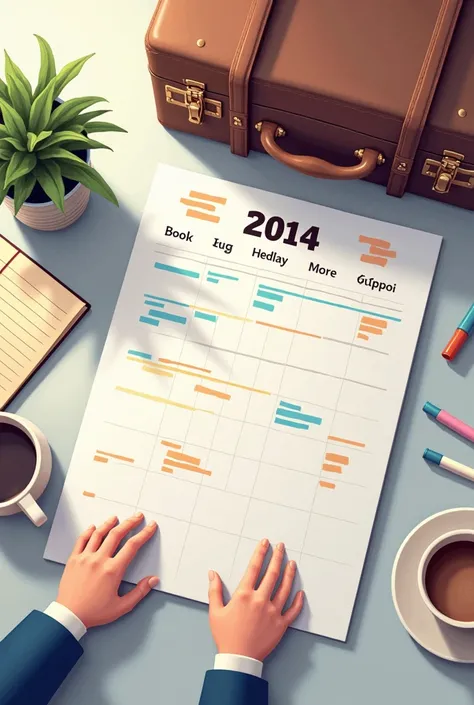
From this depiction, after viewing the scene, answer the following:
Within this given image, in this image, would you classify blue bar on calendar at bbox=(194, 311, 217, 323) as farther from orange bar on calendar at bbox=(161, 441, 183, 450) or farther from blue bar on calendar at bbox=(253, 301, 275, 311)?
orange bar on calendar at bbox=(161, 441, 183, 450)

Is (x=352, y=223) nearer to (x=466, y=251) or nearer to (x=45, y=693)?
(x=466, y=251)

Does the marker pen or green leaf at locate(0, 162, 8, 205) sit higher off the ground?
green leaf at locate(0, 162, 8, 205)

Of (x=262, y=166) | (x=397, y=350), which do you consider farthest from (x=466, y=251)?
(x=262, y=166)

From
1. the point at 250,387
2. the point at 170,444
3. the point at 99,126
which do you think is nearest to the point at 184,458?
the point at 170,444

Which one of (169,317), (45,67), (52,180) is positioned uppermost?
(45,67)

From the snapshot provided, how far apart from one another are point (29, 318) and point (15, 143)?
248mm

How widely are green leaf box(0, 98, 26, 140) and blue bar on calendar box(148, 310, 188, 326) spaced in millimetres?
283

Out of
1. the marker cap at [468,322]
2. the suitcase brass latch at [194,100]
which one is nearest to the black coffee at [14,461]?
the suitcase brass latch at [194,100]

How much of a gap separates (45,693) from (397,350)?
61cm

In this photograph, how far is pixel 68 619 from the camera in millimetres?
987

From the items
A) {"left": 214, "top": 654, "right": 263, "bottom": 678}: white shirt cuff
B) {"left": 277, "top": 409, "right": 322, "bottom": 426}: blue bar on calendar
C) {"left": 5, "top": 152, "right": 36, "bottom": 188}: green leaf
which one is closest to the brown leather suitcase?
{"left": 5, "top": 152, "right": 36, "bottom": 188}: green leaf

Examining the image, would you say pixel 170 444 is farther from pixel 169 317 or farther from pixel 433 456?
pixel 433 456

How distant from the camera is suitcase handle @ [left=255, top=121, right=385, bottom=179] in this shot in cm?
102

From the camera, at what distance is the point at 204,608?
103 centimetres
